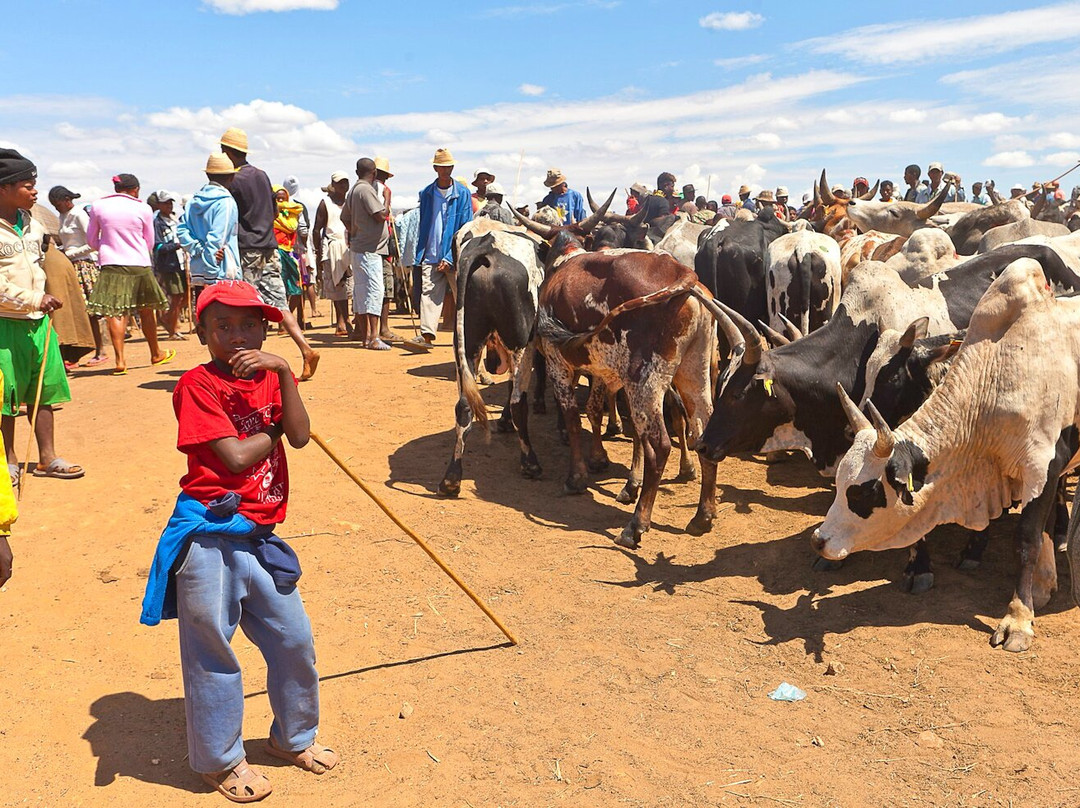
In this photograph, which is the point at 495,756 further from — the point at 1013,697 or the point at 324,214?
the point at 324,214

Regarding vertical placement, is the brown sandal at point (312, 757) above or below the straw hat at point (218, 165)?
below

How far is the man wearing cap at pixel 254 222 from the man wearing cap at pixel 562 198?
169 inches

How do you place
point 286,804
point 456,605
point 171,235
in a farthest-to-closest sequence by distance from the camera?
point 171,235, point 456,605, point 286,804

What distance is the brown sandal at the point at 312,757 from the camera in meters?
3.54

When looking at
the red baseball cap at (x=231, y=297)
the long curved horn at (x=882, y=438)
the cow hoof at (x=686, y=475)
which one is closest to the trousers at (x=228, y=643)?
the red baseball cap at (x=231, y=297)

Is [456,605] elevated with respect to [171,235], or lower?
Answer: lower

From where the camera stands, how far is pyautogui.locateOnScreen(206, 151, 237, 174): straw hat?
793 centimetres

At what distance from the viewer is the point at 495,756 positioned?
144 inches

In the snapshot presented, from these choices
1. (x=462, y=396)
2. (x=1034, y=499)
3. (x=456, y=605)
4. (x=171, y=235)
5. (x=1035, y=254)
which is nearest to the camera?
(x=1034, y=499)

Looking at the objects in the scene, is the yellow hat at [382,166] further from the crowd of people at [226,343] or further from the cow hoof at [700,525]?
the cow hoof at [700,525]

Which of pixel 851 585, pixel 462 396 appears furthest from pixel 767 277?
pixel 851 585

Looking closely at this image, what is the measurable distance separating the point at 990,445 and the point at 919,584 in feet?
3.04

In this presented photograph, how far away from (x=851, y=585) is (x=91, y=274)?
431 inches

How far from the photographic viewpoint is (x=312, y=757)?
3.55 metres
